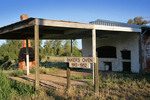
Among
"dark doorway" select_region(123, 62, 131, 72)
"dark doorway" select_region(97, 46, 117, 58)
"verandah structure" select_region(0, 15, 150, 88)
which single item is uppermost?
"verandah structure" select_region(0, 15, 150, 88)

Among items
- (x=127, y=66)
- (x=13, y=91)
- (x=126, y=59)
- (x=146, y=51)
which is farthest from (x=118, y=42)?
(x=13, y=91)

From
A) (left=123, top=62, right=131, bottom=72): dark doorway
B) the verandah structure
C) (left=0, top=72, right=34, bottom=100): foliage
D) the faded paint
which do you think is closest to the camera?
(left=0, top=72, right=34, bottom=100): foliage

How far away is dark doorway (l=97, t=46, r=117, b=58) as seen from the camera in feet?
44.1

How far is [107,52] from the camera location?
13.8 meters

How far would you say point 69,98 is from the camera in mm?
5426

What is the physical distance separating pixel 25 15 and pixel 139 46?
1146 centimetres

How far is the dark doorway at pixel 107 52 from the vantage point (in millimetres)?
13438

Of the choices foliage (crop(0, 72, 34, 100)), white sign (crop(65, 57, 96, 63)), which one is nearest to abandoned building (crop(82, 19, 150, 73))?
white sign (crop(65, 57, 96, 63))

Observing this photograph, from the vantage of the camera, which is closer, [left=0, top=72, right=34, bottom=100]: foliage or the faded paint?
[left=0, top=72, right=34, bottom=100]: foliage

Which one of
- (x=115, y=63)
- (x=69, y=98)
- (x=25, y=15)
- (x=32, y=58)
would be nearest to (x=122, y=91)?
(x=69, y=98)

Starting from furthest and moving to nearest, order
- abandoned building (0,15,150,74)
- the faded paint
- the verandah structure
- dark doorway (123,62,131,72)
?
dark doorway (123,62,131,72) < the faded paint < abandoned building (0,15,150,74) < the verandah structure

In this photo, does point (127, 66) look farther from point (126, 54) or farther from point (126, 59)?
point (126, 54)

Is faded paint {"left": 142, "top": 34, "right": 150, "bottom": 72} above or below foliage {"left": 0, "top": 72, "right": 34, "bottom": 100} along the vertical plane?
above

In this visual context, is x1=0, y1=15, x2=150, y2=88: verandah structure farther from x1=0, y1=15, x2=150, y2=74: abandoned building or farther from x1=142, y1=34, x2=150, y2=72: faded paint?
x1=142, y1=34, x2=150, y2=72: faded paint
